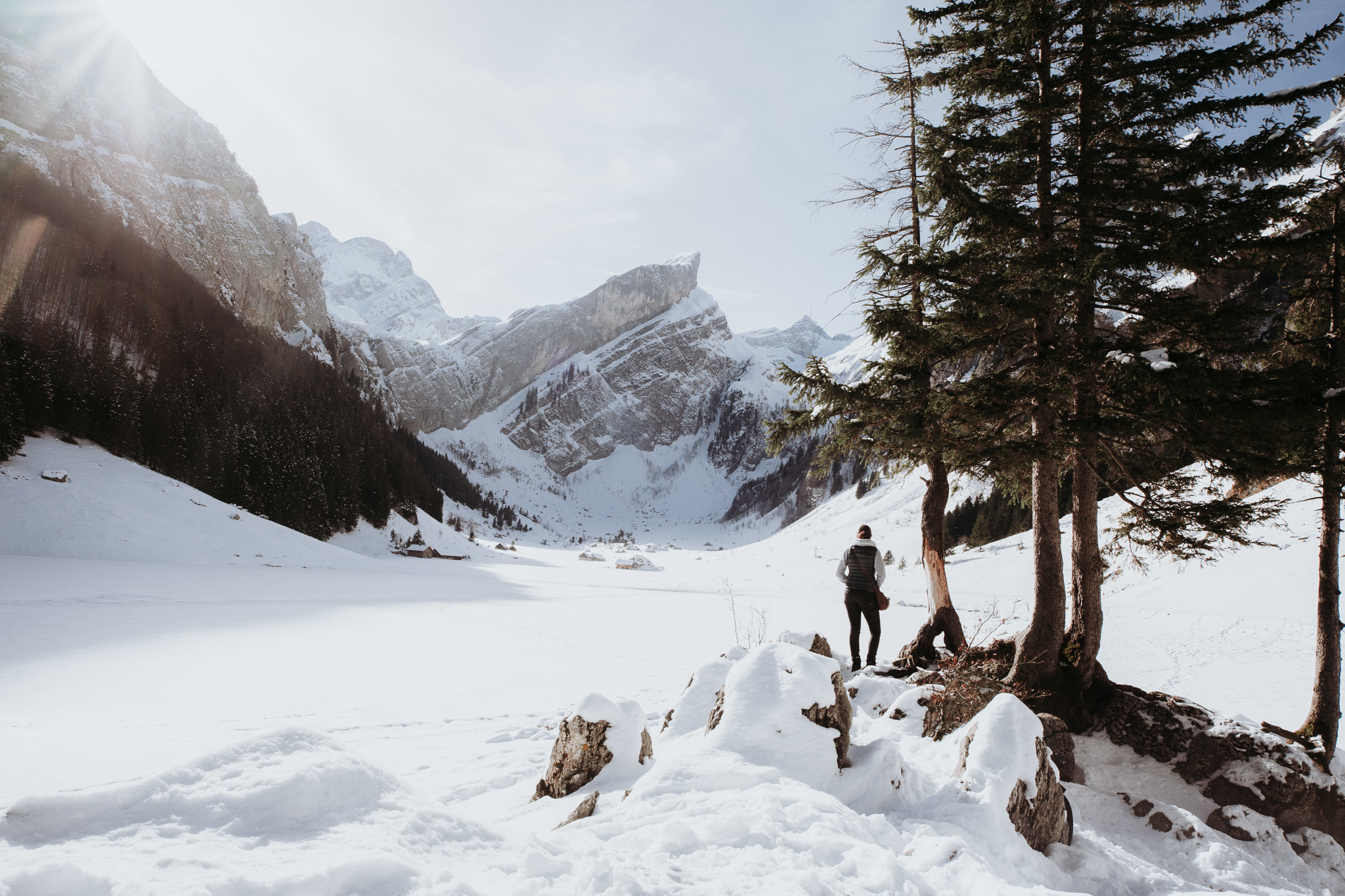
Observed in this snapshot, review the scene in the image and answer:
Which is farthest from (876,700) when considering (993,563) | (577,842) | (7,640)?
(993,563)

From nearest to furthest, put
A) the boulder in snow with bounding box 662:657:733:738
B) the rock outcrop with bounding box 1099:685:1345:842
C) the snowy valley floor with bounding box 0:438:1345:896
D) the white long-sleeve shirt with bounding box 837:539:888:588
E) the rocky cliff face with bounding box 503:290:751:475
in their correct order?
1. the snowy valley floor with bounding box 0:438:1345:896
2. the boulder in snow with bounding box 662:657:733:738
3. the rock outcrop with bounding box 1099:685:1345:842
4. the white long-sleeve shirt with bounding box 837:539:888:588
5. the rocky cliff face with bounding box 503:290:751:475

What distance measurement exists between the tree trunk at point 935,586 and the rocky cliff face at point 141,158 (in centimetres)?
6185

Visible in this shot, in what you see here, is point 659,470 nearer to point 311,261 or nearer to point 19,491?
point 311,261

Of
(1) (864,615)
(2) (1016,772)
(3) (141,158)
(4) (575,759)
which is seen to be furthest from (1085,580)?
(3) (141,158)

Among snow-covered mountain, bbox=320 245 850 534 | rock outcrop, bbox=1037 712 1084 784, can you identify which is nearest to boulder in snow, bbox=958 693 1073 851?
rock outcrop, bbox=1037 712 1084 784

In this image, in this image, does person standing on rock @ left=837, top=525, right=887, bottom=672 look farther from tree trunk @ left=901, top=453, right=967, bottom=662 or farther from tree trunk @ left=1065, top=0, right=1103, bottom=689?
tree trunk @ left=1065, top=0, right=1103, bottom=689

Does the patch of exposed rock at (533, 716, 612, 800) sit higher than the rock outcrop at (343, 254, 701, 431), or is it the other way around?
the rock outcrop at (343, 254, 701, 431)

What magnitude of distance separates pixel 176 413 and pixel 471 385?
519 ft

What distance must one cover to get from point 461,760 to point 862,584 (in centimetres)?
576

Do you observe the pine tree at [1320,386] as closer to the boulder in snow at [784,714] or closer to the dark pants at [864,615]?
the dark pants at [864,615]

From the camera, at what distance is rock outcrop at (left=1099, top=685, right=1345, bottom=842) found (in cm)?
610

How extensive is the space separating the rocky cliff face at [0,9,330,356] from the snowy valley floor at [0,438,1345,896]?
168 feet

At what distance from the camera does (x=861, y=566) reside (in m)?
8.38

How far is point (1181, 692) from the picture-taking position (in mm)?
10516
